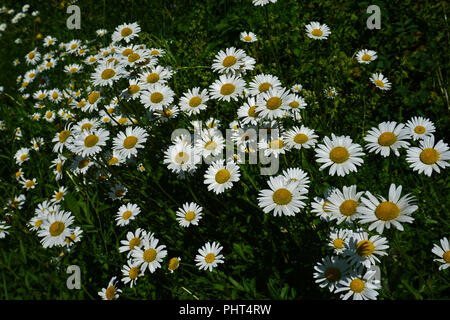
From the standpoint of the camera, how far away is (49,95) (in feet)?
16.9

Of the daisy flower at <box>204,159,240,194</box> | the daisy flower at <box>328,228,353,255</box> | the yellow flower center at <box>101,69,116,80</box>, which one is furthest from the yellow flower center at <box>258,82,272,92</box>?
the yellow flower center at <box>101,69,116,80</box>

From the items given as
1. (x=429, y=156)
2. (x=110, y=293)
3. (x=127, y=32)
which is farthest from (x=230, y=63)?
(x=110, y=293)

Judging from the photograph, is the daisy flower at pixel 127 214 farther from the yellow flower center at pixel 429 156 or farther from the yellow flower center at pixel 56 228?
the yellow flower center at pixel 429 156

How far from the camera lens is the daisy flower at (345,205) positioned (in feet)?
6.16

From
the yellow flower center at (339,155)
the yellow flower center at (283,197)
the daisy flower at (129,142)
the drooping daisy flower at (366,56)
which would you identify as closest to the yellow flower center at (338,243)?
the yellow flower center at (283,197)

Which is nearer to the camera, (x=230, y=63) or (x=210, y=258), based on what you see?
(x=210, y=258)

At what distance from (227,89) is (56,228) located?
1791mm

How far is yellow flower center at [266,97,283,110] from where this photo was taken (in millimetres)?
2492

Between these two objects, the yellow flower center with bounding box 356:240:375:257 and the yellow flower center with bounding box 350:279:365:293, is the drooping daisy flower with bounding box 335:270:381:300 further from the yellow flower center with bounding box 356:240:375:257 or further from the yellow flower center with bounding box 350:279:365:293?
the yellow flower center with bounding box 356:240:375:257

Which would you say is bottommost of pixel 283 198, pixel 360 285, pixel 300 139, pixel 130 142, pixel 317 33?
pixel 360 285

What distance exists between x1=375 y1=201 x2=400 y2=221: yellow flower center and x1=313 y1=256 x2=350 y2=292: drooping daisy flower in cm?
41

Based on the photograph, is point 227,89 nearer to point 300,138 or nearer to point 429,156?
point 300,138

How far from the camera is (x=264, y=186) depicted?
281 cm

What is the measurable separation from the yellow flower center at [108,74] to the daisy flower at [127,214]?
1.21m
